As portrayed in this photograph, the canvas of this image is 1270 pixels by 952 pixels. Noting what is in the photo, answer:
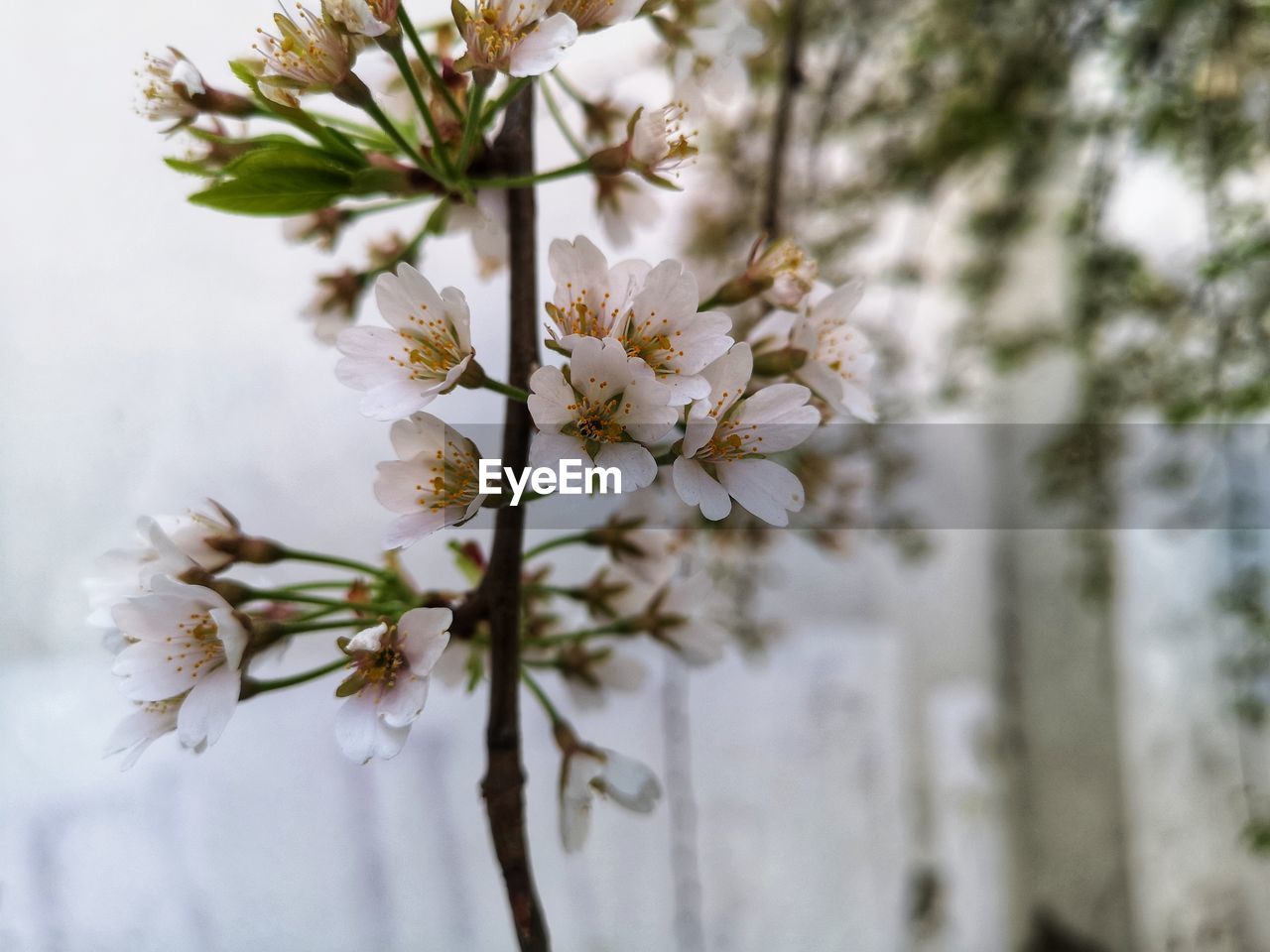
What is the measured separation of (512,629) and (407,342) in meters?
0.13

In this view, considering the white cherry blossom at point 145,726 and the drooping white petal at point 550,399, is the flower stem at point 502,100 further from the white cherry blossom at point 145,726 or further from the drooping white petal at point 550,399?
the white cherry blossom at point 145,726

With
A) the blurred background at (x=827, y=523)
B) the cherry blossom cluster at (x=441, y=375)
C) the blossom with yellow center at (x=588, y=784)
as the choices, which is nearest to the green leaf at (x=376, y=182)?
the cherry blossom cluster at (x=441, y=375)

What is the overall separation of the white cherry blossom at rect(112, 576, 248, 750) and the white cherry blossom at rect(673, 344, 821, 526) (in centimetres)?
18

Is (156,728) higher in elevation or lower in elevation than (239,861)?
higher

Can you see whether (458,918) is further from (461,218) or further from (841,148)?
(841,148)

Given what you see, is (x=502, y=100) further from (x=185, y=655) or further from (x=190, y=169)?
(x=185, y=655)

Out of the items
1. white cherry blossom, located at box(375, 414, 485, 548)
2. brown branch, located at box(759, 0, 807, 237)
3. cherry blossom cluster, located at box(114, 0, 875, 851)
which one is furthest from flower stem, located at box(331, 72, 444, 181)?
brown branch, located at box(759, 0, 807, 237)

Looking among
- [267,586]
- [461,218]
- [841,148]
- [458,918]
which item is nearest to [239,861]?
[458,918]

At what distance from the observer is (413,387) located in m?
0.29

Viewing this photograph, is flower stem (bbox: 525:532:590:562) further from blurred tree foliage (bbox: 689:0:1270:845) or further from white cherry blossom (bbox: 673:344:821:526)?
blurred tree foliage (bbox: 689:0:1270:845)

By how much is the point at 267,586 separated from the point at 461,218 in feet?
0.63

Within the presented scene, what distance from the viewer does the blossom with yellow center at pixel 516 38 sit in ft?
0.97

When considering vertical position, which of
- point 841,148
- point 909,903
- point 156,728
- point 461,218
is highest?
point 841,148

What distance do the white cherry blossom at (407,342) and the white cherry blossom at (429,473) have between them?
0.6 inches
